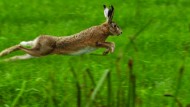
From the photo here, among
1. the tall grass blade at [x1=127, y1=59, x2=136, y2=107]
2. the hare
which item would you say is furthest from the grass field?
the hare

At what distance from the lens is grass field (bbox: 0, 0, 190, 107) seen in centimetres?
632

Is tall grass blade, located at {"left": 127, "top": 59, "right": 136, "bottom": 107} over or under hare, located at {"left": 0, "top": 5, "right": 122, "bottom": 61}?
under

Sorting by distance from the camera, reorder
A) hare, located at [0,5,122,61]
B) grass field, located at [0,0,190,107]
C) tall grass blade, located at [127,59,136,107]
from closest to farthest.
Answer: tall grass blade, located at [127,59,136,107] < grass field, located at [0,0,190,107] < hare, located at [0,5,122,61]

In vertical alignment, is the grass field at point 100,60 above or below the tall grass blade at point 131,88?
above

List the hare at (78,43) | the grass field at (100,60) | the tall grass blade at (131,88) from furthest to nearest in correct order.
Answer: the hare at (78,43) < the grass field at (100,60) < the tall grass blade at (131,88)

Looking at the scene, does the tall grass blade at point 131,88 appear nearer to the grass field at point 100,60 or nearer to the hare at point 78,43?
the grass field at point 100,60

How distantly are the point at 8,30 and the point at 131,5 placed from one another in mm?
2719

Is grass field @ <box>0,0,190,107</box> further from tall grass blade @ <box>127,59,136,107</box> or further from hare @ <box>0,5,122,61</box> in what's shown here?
hare @ <box>0,5,122,61</box>

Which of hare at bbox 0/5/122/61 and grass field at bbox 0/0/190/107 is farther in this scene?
hare at bbox 0/5/122/61

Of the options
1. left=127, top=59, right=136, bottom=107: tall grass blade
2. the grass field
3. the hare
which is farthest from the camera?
the hare

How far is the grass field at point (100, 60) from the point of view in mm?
6322

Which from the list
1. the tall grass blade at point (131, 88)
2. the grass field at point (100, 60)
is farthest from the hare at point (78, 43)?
the tall grass blade at point (131, 88)

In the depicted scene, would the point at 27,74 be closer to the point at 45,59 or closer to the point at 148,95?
the point at 45,59

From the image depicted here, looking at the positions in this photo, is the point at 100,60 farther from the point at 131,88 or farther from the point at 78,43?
the point at 131,88
